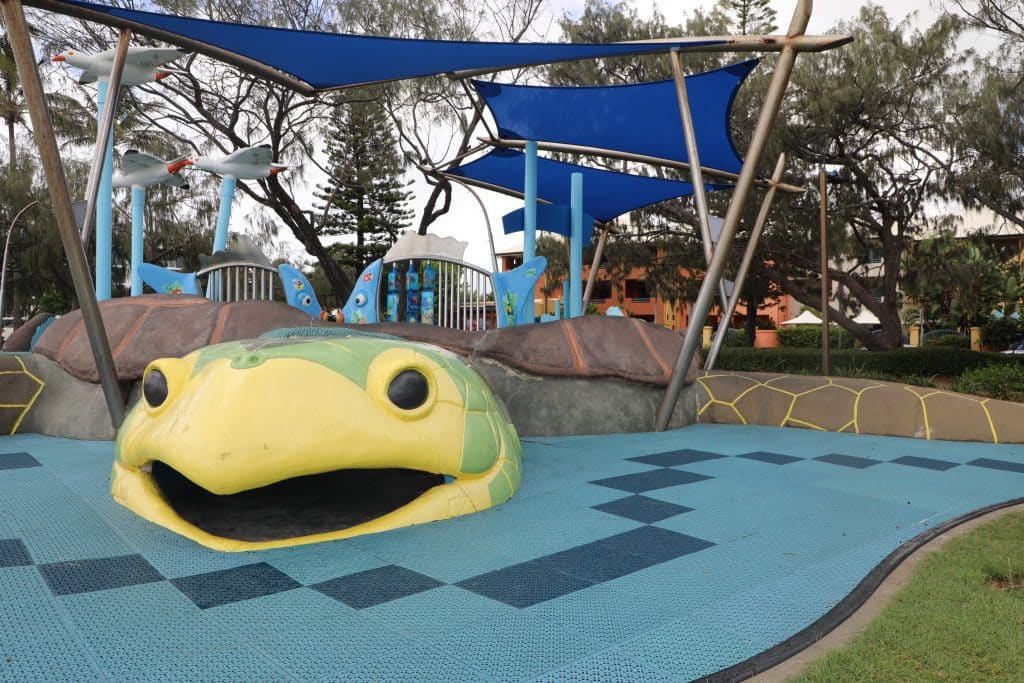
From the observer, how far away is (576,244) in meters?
9.57

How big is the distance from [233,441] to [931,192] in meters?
13.9

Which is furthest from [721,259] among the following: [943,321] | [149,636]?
[943,321]

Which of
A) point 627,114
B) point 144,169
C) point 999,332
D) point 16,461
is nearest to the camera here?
point 16,461

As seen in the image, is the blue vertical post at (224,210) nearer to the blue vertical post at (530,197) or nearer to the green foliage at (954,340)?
the blue vertical post at (530,197)

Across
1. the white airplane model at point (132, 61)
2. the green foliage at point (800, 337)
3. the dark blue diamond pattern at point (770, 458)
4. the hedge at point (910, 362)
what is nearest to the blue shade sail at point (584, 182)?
the hedge at point (910, 362)

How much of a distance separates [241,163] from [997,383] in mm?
9790

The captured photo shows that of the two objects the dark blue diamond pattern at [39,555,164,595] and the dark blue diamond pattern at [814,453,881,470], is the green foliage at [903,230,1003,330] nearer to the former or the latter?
the dark blue diamond pattern at [814,453,881,470]

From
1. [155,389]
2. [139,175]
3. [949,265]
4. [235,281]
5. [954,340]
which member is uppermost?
[139,175]

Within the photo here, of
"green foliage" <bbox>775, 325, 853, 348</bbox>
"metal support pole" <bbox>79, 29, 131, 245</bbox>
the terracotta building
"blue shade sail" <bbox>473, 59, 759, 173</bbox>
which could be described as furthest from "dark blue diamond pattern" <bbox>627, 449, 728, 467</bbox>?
the terracotta building

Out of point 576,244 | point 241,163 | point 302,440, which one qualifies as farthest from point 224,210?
point 302,440

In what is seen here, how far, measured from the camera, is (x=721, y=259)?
19.6ft

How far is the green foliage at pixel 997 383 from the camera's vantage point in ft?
26.7

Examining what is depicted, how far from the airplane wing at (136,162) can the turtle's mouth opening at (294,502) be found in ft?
21.5

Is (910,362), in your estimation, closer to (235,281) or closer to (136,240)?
(235,281)
